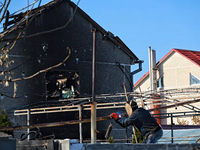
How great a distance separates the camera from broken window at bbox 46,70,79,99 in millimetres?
15352

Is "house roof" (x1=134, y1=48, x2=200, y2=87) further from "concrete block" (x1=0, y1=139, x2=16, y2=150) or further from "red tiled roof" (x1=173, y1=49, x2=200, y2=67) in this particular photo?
"concrete block" (x1=0, y1=139, x2=16, y2=150)

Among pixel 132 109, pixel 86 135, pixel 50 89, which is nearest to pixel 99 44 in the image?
pixel 50 89

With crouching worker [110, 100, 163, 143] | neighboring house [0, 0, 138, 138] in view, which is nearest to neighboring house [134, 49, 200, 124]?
neighboring house [0, 0, 138, 138]

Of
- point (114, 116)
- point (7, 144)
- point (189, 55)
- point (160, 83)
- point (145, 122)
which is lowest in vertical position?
point (7, 144)

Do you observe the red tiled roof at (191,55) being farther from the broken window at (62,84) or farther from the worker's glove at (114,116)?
the worker's glove at (114,116)

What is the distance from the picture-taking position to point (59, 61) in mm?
15523

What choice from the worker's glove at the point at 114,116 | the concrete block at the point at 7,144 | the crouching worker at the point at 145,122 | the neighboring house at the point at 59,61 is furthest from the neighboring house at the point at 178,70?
the concrete block at the point at 7,144

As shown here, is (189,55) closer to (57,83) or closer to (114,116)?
(57,83)

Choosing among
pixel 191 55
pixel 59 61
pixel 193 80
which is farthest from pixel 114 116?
pixel 191 55

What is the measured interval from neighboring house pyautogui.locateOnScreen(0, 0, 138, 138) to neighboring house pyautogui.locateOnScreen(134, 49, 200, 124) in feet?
42.4

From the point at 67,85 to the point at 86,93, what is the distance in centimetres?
102

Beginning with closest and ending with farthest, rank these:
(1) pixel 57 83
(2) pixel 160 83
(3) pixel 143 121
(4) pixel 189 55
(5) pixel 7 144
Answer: (5) pixel 7 144 < (3) pixel 143 121 < (1) pixel 57 83 < (4) pixel 189 55 < (2) pixel 160 83

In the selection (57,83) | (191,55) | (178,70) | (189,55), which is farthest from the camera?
(178,70)

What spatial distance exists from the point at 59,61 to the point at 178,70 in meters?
17.7
